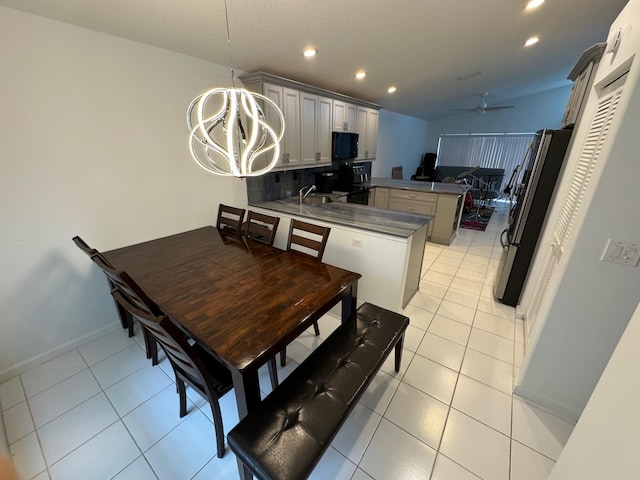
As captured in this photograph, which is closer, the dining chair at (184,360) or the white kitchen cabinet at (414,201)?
the dining chair at (184,360)

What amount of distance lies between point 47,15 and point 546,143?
361cm

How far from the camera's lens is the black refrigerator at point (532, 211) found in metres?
2.01

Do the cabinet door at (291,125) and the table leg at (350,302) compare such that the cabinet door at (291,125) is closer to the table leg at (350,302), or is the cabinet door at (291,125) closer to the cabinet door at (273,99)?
the cabinet door at (273,99)

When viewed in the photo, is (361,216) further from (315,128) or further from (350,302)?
(315,128)

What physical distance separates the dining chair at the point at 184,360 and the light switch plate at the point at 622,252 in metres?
1.96

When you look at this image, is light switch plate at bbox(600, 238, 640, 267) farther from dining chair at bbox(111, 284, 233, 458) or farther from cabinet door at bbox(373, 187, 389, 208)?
cabinet door at bbox(373, 187, 389, 208)

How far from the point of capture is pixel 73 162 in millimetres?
1818

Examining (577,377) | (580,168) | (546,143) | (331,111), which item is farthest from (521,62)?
(577,377)

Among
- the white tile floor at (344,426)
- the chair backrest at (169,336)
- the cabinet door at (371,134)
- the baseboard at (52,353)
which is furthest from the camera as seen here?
the cabinet door at (371,134)

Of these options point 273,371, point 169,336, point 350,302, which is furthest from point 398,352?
point 169,336

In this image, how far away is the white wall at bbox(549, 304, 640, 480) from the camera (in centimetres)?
63

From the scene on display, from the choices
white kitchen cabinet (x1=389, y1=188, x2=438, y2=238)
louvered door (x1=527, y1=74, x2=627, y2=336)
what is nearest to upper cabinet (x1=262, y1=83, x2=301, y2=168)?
white kitchen cabinet (x1=389, y1=188, x2=438, y2=238)

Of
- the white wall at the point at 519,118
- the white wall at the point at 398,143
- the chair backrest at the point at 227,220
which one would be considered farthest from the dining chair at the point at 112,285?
the white wall at the point at 519,118

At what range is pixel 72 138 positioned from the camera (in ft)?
5.86
